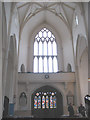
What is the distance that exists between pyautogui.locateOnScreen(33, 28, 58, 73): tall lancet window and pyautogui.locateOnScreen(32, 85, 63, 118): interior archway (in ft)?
11.7

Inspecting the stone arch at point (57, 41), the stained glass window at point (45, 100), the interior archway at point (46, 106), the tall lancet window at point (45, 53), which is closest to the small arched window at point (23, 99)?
the interior archway at point (46, 106)

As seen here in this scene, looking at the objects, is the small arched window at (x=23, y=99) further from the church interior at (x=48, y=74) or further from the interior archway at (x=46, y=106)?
the interior archway at (x=46, y=106)

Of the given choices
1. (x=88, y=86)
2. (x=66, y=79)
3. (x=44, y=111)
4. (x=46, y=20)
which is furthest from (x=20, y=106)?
(x=46, y=20)

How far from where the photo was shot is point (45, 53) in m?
17.7

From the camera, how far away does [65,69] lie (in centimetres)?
1620

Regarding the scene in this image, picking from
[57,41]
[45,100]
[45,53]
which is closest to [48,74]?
[45,100]

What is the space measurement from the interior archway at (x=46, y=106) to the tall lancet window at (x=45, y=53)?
3.57m

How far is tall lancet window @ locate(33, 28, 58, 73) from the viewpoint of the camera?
17.0 meters

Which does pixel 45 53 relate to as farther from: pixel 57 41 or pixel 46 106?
pixel 46 106

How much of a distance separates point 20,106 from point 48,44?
886 cm

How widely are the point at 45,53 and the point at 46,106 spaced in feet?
22.9

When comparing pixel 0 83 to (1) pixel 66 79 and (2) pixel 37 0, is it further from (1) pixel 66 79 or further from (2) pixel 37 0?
(2) pixel 37 0

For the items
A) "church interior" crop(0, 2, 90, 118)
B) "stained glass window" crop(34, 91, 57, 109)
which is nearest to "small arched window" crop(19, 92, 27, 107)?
"church interior" crop(0, 2, 90, 118)

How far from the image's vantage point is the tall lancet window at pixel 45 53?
17.0 metres
